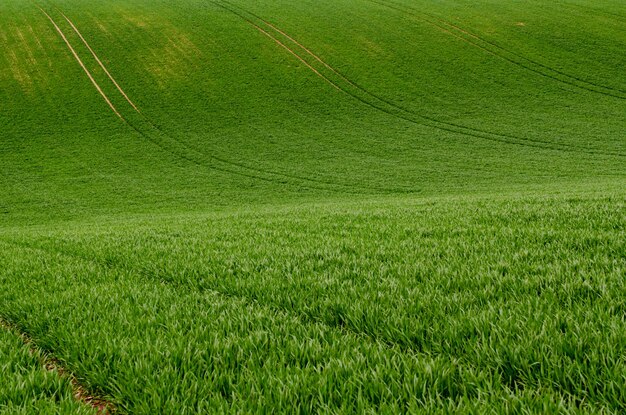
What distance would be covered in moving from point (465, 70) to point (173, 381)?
196 ft

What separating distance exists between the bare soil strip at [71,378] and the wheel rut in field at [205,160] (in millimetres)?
25273

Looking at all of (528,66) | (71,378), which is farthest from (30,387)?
(528,66)

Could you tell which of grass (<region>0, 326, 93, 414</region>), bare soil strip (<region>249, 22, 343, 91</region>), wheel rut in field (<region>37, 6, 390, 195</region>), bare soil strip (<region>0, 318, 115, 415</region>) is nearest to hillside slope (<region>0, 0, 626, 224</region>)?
wheel rut in field (<region>37, 6, 390, 195</region>)

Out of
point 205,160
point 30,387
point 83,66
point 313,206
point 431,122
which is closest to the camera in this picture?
point 30,387

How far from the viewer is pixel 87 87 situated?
163ft

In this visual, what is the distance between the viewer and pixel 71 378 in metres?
3.12

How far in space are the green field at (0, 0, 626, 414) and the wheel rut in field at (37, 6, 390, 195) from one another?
0.28 meters

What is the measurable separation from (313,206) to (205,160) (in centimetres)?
2058

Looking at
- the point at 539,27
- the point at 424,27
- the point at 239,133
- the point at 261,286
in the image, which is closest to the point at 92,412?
the point at 261,286

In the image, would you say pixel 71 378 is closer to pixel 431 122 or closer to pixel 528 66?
pixel 431 122

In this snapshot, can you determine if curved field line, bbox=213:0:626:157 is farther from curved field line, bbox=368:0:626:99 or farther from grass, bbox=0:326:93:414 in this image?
grass, bbox=0:326:93:414

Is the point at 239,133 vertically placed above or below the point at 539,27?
below

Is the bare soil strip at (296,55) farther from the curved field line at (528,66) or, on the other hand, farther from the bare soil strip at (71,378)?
the bare soil strip at (71,378)

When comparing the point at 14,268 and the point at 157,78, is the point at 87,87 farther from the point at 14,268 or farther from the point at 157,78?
the point at 14,268
